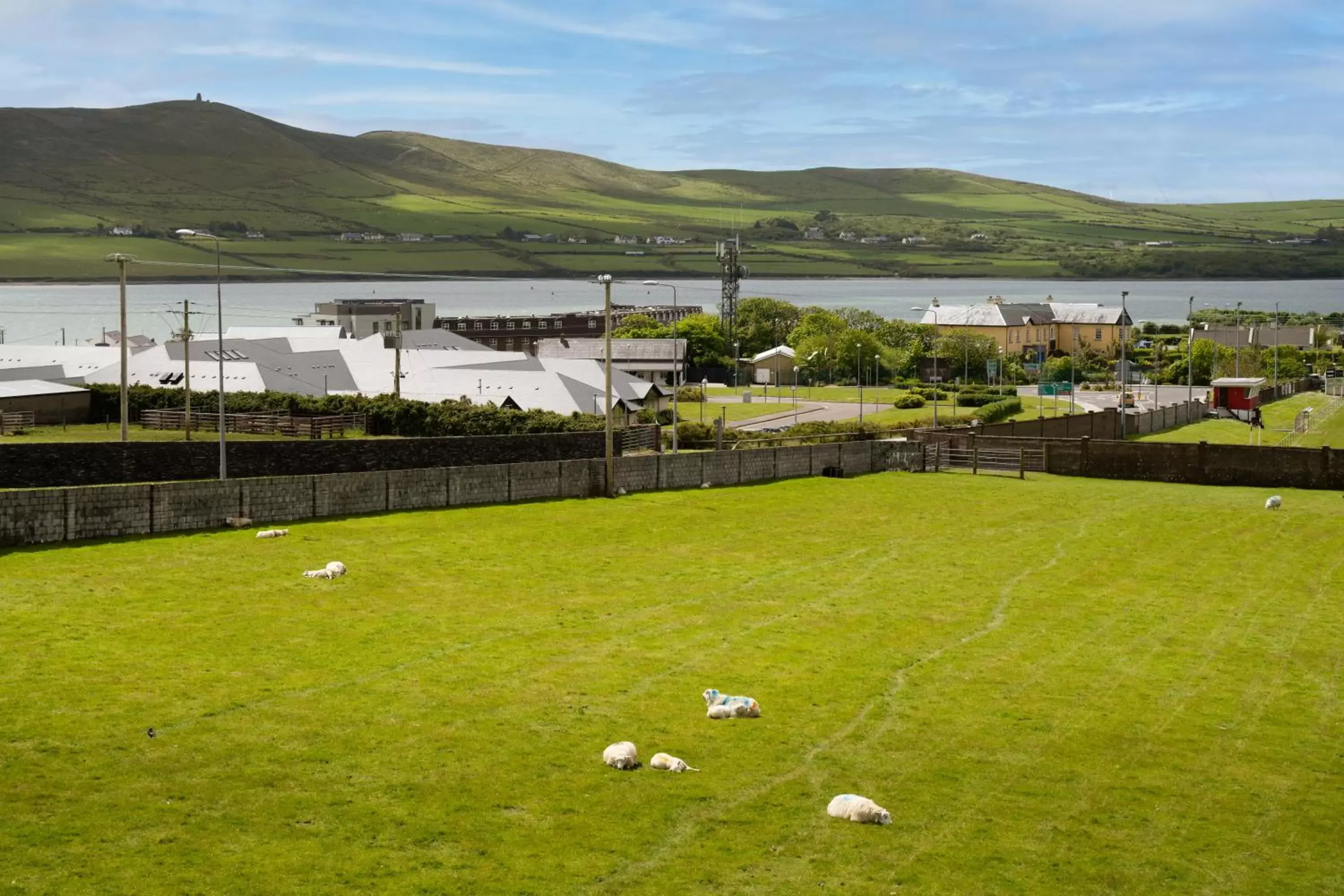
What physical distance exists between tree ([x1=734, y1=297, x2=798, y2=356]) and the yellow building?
15394mm

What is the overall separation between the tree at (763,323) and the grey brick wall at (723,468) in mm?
96307

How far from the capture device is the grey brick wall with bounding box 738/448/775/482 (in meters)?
46.6

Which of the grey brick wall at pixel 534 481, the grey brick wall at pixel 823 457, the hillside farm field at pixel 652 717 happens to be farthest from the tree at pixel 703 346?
the hillside farm field at pixel 652 717

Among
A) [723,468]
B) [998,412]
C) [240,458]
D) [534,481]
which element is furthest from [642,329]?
[534,481]

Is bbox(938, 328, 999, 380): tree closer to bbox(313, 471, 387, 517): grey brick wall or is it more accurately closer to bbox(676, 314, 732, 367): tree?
bbox(676, 314, 732, 367): tree

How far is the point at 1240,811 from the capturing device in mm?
15828

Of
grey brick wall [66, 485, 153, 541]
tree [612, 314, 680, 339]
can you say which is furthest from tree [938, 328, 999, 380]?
grey brick wall [66, 485, 153, 541]

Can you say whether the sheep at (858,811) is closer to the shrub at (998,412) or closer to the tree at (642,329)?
the shrub at (998,412)

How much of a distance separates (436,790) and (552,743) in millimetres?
2178

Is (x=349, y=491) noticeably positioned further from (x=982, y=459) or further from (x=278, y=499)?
(x=982, y=459)

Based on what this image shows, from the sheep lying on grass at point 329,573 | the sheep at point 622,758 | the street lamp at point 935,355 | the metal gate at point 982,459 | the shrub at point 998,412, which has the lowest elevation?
the sheep at point 622,758

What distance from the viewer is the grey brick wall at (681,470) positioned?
4366 centimetres

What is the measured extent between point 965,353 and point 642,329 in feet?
95.5

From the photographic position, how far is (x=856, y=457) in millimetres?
50969
